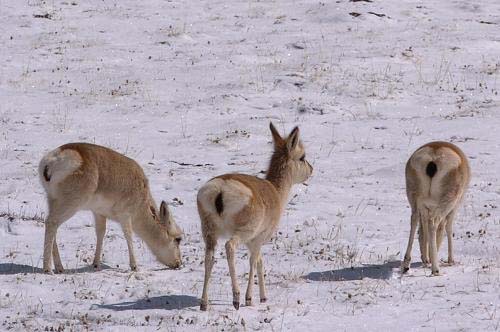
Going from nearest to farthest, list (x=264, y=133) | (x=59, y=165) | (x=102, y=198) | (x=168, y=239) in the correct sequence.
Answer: (x=59, y=165), (x=102, y=198), (x=168, y=239), (x=264, y=133)

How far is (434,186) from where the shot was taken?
448 inches

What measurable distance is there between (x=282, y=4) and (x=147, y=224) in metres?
15.3

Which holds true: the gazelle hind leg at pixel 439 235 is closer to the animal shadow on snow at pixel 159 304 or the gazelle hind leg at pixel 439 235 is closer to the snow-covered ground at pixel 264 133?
the snow-covered ground at pixel 264 133

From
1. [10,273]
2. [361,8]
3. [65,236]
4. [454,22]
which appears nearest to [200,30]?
[361,8]

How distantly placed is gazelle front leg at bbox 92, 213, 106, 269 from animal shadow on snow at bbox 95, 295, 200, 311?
5.70 ft

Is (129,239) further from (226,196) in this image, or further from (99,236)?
(226,196)

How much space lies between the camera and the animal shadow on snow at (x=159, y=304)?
9.71 meters

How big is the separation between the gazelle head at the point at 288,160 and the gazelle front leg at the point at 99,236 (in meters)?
2.24

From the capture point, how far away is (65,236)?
12984 mm

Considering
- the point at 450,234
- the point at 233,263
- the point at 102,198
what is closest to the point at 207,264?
the point at 233,263

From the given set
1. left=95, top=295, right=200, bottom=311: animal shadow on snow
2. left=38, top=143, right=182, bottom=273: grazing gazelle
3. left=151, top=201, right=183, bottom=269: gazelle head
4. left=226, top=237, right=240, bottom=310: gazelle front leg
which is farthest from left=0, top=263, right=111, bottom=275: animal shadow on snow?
left=226, top=237, right=240, bottom=310: gazelle front leg

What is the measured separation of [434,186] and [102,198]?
3863 mm

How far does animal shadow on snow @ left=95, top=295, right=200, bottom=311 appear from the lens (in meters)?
9.71

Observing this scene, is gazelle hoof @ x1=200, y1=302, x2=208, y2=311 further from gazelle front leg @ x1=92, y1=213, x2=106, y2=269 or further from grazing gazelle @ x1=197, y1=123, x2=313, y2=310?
gazelle front leg @ x1=92, y1=213, x2=106, y2=269
